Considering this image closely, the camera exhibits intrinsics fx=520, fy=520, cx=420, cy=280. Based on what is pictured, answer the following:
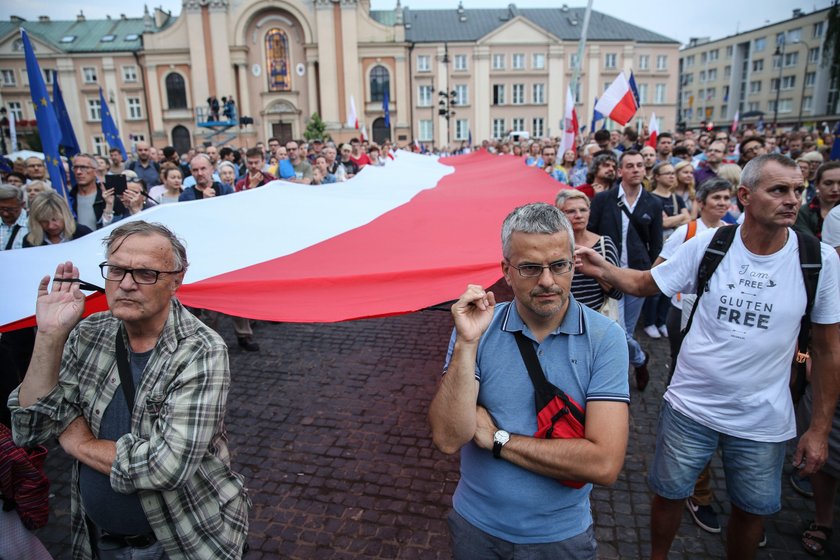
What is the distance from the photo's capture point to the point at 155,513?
6.47 ft

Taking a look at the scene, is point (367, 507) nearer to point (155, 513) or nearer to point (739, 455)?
point (155, 513)

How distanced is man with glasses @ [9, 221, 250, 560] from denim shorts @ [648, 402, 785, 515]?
2125mm

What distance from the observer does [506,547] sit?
1849 mm

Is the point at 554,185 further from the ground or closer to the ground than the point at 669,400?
further from the ground

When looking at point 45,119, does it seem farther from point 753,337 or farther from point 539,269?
point 753,337

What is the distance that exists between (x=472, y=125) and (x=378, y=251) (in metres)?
48.1

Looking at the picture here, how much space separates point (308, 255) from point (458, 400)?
2241mm

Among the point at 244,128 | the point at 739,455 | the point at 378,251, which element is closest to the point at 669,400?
the point at 739,455

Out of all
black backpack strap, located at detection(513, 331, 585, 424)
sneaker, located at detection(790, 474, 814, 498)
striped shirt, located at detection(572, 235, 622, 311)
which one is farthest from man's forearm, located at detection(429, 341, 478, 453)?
sneaker, located at detection(790, 474, 814, 498)

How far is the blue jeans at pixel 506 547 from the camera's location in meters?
1.82

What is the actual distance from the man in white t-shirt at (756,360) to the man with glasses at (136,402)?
2258mm

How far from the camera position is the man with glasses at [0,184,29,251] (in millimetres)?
4379

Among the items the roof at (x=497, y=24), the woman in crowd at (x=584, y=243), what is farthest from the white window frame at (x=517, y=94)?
the woman in crowd at (x=584, y=243)

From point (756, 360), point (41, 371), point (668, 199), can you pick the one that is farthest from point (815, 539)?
point (41, 371)
